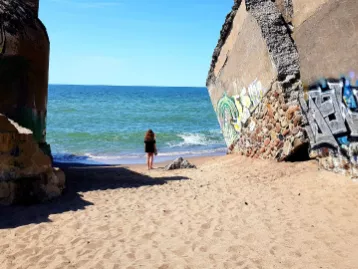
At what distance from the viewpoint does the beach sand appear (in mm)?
4043

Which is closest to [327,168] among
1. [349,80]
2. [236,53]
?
[349,80]

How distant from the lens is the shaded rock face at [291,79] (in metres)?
6.35

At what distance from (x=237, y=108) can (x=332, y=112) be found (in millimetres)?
3633

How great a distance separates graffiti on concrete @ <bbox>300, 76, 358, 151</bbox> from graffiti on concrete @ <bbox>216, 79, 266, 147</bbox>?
1517 millimetres

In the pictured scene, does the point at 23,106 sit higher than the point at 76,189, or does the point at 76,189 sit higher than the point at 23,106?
the point at 23,106

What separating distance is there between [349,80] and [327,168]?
1.72 meters

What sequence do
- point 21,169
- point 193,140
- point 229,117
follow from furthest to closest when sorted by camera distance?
1. point 193,140
2. point 229,117
3. point 21,169

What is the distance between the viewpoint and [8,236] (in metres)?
4.74

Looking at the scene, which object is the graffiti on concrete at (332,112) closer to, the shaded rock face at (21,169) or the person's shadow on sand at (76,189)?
the person's shadow on sand at (76,189)

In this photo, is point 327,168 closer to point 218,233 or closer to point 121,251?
point 218,233

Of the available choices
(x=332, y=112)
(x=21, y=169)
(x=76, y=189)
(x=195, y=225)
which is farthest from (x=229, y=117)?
(x=21, y=169)

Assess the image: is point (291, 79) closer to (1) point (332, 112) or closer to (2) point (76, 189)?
(1) point (332, 112)

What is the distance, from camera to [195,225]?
5145mm

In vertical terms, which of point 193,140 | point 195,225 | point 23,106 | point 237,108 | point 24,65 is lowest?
point 195,225
